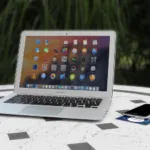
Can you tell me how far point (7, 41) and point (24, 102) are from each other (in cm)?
114

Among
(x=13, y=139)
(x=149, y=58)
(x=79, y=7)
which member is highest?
(x=79, y=7)

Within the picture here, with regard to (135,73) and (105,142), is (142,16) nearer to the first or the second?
(135,73)

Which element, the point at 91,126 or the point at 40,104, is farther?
the point at 40,104

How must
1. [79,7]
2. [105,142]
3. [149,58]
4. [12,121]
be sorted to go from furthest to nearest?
[149,58] → [79,7] → [12,121] → [105,142]

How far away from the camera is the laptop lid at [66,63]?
0.89m

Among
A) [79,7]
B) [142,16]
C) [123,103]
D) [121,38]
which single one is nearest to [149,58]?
[142,16]

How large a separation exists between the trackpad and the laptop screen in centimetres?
13

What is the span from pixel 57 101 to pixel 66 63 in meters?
0.14

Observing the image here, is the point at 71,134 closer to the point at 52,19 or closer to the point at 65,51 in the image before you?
the point at 65,51

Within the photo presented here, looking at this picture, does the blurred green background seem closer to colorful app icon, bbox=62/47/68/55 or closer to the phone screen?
colorful app icon, bbox=62/47/68/55

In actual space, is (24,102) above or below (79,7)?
below

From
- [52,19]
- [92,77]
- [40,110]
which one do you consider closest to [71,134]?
[40,110]

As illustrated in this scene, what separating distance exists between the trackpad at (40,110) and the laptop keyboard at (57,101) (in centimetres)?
3

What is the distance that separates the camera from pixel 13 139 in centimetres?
62
